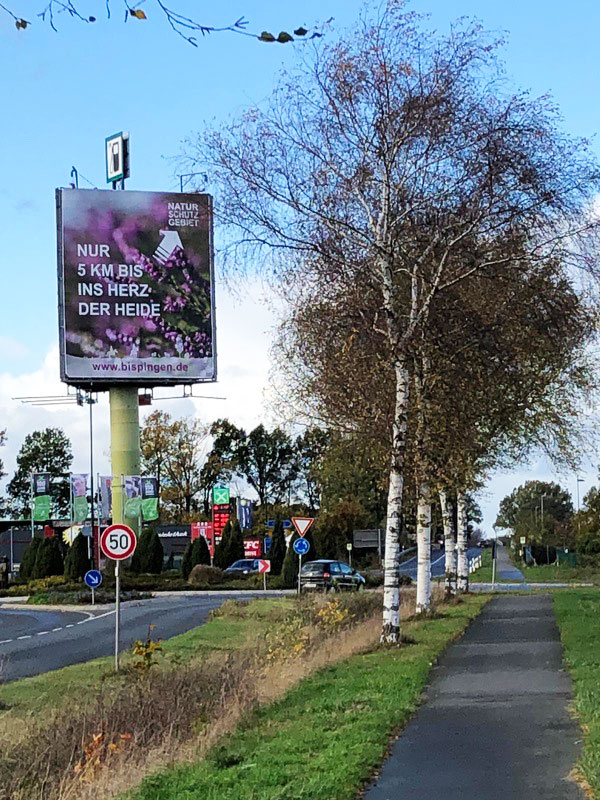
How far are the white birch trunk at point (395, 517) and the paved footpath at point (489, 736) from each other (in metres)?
1.53

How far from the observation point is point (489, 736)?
1182 centimetres

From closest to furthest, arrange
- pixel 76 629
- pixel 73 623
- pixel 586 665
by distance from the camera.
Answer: pixel 586 665
pixel 76 629
pixel 73 623

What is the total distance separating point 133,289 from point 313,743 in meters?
55.9

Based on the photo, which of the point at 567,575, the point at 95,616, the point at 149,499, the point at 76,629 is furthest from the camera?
the point at 149,499

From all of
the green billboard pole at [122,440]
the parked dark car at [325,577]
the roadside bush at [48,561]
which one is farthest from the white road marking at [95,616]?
the roadside bush at [48,561]

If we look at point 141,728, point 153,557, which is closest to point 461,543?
point 141,728

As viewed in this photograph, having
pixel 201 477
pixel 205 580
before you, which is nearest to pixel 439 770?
pixel 205 580

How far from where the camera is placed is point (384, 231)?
74.4ft

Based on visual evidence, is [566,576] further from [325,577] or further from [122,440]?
[122,440]

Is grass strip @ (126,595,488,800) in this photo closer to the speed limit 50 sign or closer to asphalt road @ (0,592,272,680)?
the speed limit 50 sign

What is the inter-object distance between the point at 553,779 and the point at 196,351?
5754 centimetres

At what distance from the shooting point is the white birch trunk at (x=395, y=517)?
21.9 metres

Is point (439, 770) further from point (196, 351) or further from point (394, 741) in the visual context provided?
point (196, 351)

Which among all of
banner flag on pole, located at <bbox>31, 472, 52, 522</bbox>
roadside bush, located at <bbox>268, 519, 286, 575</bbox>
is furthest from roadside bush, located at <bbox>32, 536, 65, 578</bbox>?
roadside bush, located at <bbox>268, 519, 286, 575</bbox>
